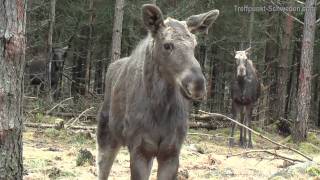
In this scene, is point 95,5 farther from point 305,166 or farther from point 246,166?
point 305,166

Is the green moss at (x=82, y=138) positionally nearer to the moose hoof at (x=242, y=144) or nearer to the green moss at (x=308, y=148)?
the moose hoof at (x=242, y=144)

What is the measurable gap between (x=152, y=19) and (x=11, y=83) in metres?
1.62

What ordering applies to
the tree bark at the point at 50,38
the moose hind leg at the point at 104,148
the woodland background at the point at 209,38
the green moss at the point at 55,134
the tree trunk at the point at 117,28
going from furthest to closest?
the woodland background at the point at 209,38
the tree bark at the point at 50,38
the tree trunk at the point at 117,28
the green moss at the point at 55,134
the moose hind leg at the point at 104,148

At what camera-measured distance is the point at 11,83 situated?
4.82m

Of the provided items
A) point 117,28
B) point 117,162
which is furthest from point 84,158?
point 117,28

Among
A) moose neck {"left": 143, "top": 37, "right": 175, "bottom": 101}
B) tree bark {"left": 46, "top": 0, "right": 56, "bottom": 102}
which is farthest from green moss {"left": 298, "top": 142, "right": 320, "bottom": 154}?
tree bark {"left": 46, "top": 0, "right": 56, "bottom": 102}

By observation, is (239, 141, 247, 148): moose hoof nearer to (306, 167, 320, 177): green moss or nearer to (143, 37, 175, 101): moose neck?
(306, 167, 320, 177): green moss

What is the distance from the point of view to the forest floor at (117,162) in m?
8.17

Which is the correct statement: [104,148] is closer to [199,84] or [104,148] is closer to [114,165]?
[114,165]

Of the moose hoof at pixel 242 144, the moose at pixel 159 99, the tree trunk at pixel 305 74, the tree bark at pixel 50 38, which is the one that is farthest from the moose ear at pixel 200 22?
the tree bark at pixel 50 38

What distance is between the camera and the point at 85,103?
62.0ft

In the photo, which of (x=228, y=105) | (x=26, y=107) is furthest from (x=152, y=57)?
(x=228, y=105)

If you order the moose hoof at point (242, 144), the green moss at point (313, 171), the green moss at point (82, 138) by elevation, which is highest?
the green moss at point (313, 171)

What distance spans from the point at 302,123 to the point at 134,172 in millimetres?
10557
